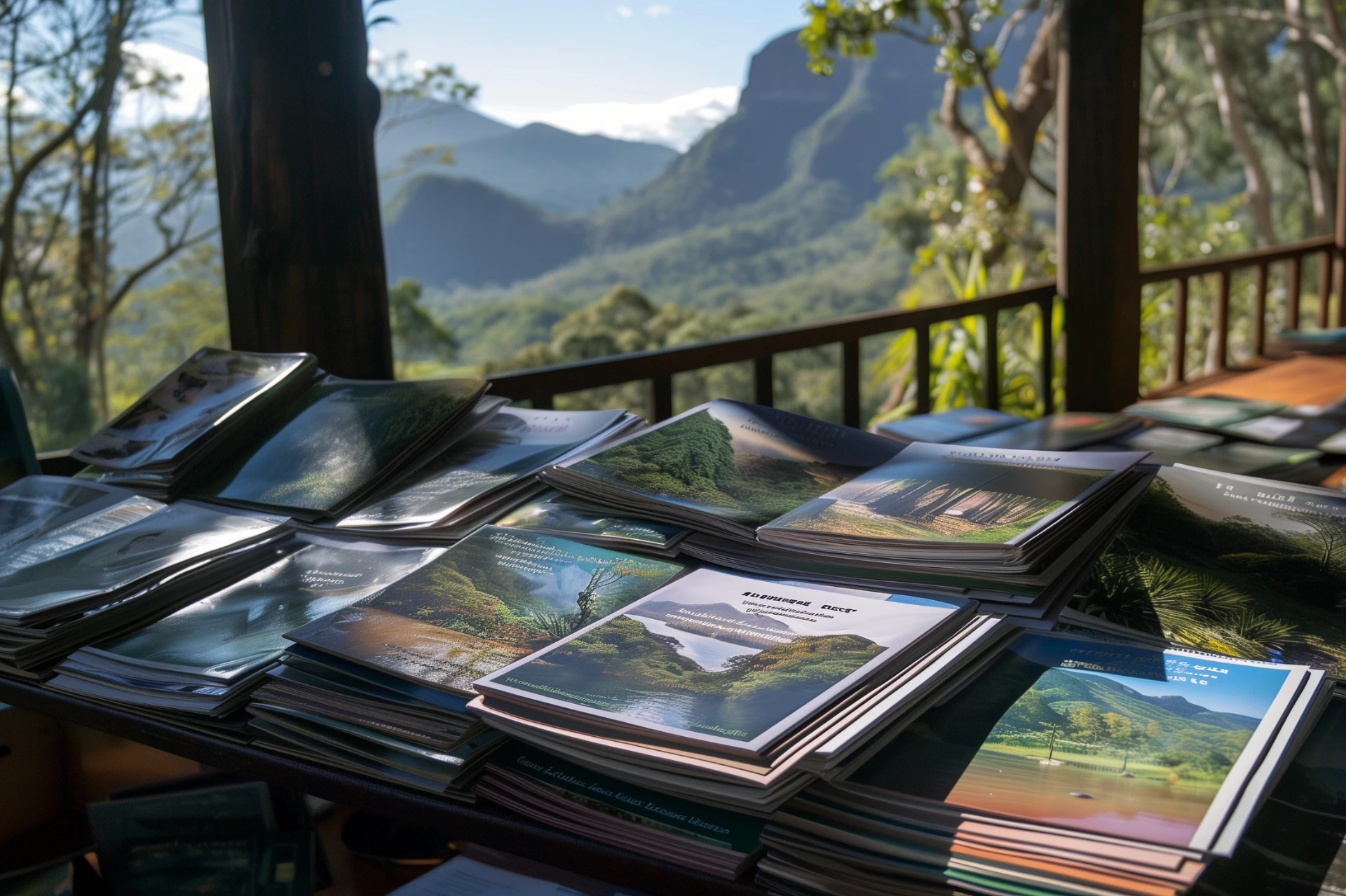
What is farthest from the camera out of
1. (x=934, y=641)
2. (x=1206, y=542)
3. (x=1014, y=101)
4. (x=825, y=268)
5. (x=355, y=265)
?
(x=825, y=268)

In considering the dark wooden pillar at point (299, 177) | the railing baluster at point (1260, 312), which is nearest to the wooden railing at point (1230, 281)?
the railing baluster at point (1260, 312)

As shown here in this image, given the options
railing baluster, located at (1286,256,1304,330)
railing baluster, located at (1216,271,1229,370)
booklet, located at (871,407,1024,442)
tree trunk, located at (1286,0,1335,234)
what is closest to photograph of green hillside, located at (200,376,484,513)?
booklet, located at (871,407,1024,442)

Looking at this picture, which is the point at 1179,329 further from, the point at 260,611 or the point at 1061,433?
the point at 260,611

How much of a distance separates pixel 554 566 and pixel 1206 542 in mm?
514

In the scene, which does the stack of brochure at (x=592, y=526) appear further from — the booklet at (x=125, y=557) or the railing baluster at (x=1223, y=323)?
the railing baluster at (x=1223, y=323)

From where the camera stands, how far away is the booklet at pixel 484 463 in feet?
3.33

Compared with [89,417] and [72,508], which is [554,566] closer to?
[72,508]

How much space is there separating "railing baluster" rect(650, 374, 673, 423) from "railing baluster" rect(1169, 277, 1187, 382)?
240 cm

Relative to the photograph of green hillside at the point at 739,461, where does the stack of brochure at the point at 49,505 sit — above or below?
below

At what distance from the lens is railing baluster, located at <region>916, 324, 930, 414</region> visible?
2.92 meters

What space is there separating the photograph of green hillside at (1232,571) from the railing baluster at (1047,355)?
8.46ft

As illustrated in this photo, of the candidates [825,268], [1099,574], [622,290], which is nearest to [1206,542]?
[1099,574]

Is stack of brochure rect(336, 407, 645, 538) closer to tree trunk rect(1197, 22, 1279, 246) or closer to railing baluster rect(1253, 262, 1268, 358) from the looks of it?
railing baluster rect(1253, 262, 1268, 358)

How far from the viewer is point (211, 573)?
0.93m
